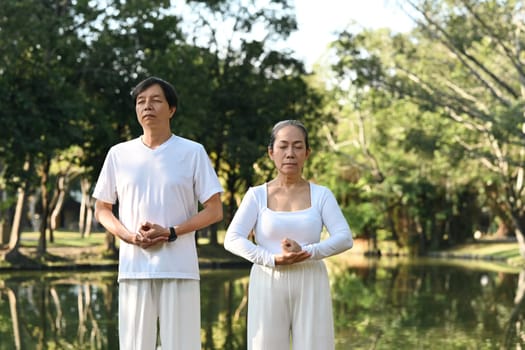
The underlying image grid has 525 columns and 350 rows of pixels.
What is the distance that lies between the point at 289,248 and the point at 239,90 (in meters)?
37.0

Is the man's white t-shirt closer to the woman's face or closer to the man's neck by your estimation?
the man's neck

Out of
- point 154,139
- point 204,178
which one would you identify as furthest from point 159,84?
point 204,178

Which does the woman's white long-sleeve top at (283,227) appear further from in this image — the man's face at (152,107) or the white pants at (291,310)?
the man's face at (152,107)

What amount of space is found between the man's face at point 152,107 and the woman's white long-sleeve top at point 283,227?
0.58 m

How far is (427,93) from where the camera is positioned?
100 feet

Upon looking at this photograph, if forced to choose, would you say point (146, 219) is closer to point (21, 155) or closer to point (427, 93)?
point (21, 155)

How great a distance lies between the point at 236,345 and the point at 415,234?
46.2m

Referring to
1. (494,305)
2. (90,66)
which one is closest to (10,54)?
(90,66)

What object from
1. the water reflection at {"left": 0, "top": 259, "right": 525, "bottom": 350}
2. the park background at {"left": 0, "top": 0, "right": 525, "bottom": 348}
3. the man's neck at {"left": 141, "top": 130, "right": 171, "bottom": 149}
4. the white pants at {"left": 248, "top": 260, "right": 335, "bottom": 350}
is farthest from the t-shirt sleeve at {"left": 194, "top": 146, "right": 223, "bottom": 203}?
the park background at {"left": 0, "top": 0, "right": 525, "bottom": 348}

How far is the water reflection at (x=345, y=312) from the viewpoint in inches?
472

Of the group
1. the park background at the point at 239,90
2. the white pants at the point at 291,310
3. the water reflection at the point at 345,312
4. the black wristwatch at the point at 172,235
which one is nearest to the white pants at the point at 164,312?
the black wristwatch at the point at 172,235

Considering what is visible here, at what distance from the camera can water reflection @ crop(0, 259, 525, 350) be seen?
11992 millimetres

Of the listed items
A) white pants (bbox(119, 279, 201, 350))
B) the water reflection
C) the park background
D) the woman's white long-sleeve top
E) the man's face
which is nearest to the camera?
white pants (bbox(119, 279, 201, 350))

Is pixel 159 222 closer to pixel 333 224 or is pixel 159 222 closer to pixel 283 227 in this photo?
pixel 283 227
